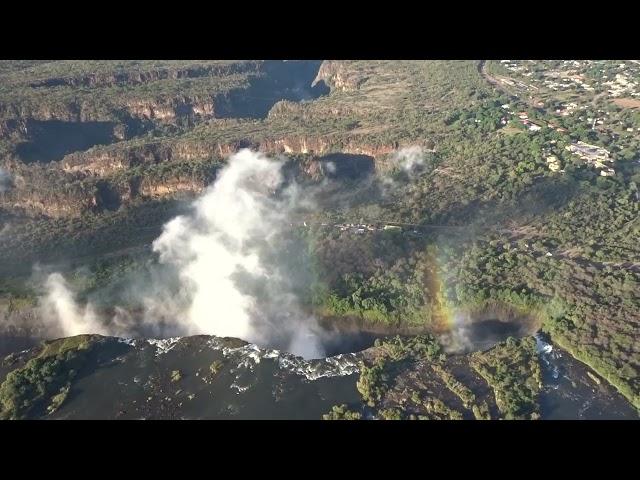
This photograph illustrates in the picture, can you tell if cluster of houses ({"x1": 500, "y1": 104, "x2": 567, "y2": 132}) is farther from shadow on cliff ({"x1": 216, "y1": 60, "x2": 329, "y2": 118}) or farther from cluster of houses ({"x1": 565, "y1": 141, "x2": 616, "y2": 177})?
shadow on cliff ({"x1": 216, "y1": 60, "x2": 329, "y2": 118})

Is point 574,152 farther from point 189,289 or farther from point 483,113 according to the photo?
point 189,289

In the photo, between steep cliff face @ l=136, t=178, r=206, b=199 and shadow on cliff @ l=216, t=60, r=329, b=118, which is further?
shadow on cliff @ l=216, t=60, r=329, b=118

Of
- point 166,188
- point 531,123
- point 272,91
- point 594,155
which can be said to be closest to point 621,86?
point 531,123

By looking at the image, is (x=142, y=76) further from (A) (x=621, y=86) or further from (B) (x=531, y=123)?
(A) (x=621, y=86)

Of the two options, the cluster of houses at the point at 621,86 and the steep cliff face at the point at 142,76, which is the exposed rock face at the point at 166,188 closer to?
the steep cliff face at the point at 142,76

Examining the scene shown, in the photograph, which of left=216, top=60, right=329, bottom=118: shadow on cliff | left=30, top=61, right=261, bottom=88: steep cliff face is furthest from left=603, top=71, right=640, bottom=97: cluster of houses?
left=30, top=61, right=261, bottom=88: steep cliff face

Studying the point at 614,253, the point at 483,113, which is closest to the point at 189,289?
the point at 614,253

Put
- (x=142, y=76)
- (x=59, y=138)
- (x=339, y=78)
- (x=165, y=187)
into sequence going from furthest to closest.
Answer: (x=142, y=76) → (x=339, y=78) → (x=59, y=138) → (x=165, y=187)

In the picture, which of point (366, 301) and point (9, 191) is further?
point (9, 191)

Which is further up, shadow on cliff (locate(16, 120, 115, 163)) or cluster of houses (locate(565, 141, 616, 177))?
shadow on cliff (locate(16, 120, 115, 163))
